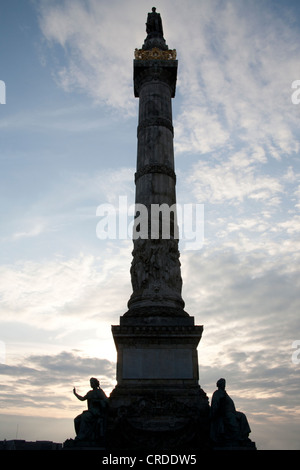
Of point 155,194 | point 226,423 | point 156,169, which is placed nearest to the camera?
point 226,423

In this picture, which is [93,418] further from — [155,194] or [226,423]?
[155,194]

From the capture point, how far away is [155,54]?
19.8 m

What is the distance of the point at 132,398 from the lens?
12781mm

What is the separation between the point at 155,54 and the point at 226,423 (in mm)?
16316

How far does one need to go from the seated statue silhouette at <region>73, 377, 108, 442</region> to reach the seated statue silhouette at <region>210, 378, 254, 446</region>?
3.10 m

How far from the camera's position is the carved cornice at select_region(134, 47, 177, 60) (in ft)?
64.5

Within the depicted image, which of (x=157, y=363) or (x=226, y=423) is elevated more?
(x=157, y=363)

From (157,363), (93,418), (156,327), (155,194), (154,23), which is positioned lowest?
(93,418)

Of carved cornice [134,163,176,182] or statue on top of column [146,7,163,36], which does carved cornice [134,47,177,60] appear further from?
carved cornice [134,163,176,182]

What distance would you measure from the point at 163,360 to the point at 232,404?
2686 mm

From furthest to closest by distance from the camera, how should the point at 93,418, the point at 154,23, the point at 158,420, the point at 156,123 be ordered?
the point at 154,23 < the point at 156,123 < the point at 158,420 < the point at 93,418

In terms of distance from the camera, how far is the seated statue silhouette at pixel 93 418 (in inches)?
451

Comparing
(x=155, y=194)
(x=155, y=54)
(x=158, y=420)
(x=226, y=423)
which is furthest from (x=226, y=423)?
(x=155, y=54)
